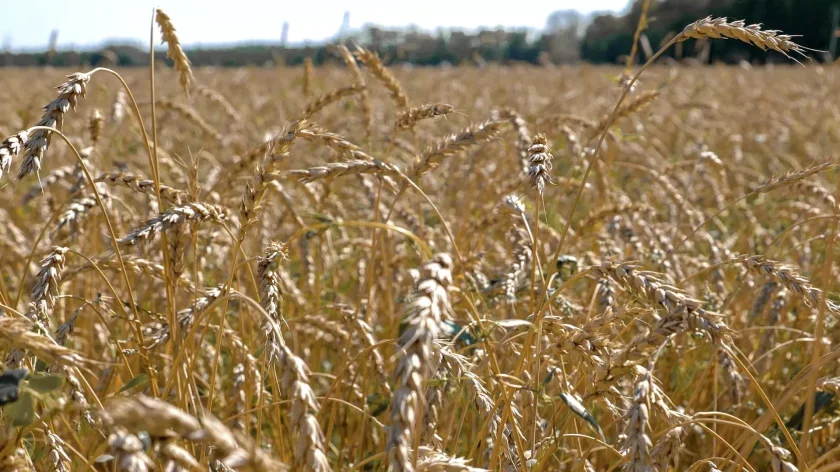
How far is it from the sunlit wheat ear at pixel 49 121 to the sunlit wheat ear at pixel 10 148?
21 millimetres

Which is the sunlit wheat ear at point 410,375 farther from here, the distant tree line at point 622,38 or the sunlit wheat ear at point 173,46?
the distant tree line at point 622,38

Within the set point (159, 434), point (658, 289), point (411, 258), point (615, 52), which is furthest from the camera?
point (615, 52)

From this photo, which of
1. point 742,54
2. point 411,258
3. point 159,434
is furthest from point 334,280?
point 742,54

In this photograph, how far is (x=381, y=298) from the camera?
2.88 m

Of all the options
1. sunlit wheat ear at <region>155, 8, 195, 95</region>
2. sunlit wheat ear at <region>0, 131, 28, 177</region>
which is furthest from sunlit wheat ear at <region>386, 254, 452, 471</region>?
sunlit wheat ear at <region>155, 8, 195, 95</region>

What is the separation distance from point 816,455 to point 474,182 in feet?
5.69

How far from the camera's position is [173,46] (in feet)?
6.04

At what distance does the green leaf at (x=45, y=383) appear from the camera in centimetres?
108

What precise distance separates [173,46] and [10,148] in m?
0.68

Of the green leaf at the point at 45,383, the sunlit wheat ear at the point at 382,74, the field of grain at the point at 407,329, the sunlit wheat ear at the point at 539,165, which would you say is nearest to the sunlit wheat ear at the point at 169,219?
the field of grain at the point at 407,329

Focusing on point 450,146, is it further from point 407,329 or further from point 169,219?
point 407,329

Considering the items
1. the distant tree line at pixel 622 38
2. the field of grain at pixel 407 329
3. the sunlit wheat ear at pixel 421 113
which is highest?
the distant tree line at pixel 622 38

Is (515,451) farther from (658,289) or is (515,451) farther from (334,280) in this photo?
(334,280)

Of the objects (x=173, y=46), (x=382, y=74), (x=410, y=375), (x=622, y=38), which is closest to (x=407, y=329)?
(x=410, y=375)
